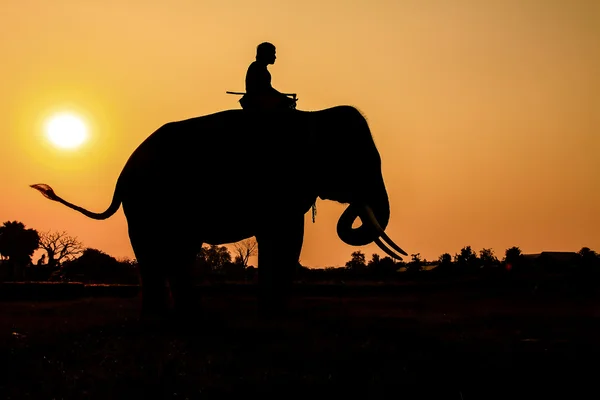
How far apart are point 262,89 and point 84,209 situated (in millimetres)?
5151

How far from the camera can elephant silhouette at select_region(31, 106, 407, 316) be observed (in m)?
17.1

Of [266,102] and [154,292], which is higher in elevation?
[266,102]

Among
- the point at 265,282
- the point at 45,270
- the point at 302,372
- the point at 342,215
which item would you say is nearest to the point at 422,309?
the point at 342,215

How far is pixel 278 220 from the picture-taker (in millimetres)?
16953

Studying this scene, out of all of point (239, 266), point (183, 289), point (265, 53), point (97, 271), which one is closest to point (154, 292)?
point (183, 289)

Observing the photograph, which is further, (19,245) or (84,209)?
(19,245)

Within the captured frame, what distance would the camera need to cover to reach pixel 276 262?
1700 cm

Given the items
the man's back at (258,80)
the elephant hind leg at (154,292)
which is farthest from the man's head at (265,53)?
the elephant hind leg at (154,292)

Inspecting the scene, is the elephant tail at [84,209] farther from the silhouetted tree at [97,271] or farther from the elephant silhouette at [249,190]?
the silhouetted tree at [97,271]

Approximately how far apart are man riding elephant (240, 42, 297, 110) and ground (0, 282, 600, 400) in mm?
4622

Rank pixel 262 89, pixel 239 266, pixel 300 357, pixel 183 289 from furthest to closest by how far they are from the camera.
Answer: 1. pixel 239 266
2. pixel 262 89
3. pixel 183 289
4. pixel 300 357

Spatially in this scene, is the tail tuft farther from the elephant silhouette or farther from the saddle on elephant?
the saddle on elephant

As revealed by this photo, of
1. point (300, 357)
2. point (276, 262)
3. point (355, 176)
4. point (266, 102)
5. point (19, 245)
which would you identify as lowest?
point (300, 357)

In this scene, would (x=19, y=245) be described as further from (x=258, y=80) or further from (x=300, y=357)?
(x=300, y=357)
